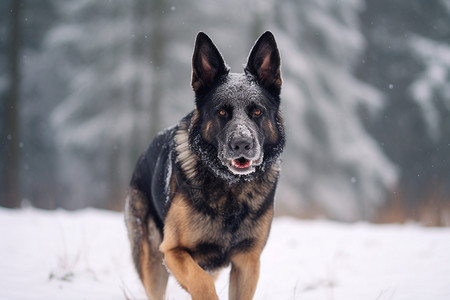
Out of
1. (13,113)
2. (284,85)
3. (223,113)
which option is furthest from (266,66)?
(13,113)

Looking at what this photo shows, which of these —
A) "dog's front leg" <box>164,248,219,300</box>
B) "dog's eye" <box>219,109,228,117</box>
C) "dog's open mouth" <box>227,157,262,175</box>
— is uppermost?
"dog's eye" <box>219,109,228,117</box>

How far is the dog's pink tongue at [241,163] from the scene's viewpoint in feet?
9.96

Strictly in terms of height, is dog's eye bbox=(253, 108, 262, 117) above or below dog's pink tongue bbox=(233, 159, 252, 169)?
above

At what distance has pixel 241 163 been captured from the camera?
3.05 metres

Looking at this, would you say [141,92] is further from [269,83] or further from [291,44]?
[269,83]

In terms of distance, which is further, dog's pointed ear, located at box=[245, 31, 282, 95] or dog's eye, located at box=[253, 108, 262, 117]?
dog's pointed ear, located at box=[245, 31, 282, 95]

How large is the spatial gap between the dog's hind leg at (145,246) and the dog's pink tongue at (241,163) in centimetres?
135

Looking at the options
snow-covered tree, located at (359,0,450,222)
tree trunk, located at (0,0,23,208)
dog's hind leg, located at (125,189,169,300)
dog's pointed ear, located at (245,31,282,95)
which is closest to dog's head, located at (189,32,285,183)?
dog's pointed ear, located at (245,31,282,95)

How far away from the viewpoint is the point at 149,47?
13680 millimetres

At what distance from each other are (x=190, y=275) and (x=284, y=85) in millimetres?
10799

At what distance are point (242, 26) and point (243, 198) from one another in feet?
38.0

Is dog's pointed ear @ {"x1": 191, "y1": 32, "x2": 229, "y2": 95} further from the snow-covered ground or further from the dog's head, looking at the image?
the snow-covered ground

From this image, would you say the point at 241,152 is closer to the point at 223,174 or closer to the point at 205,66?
the point at 223,174

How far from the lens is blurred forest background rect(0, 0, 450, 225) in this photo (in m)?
13.3
